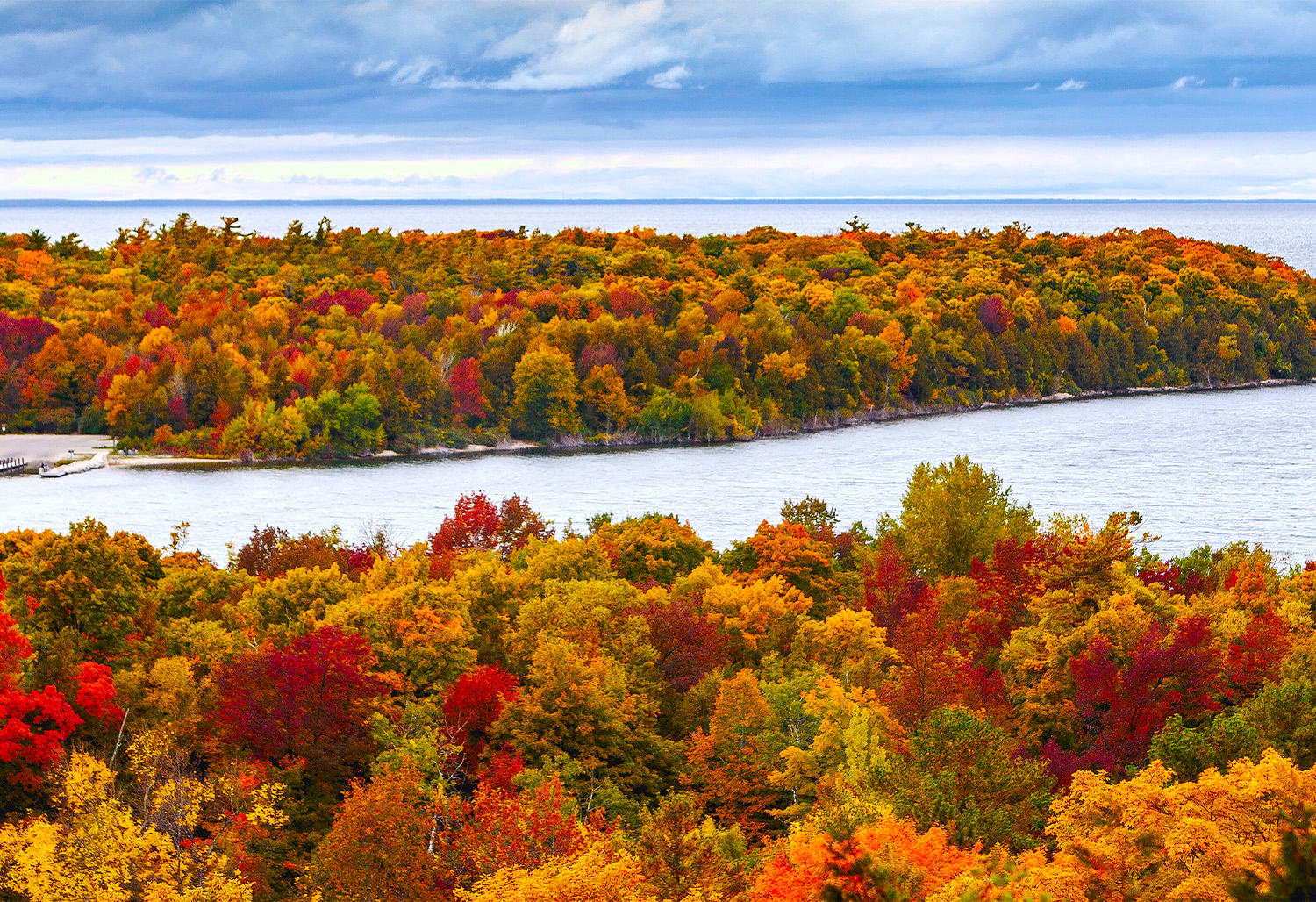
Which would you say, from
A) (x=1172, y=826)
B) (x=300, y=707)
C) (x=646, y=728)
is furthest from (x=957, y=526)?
(x=1172, y=826)

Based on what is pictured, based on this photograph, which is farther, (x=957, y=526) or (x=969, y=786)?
(x=957, y=526)

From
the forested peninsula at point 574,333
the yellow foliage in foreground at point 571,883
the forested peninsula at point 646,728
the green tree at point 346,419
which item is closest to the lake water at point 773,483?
the green tree at point 346,419

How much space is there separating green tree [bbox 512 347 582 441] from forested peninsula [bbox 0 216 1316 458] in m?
0.22

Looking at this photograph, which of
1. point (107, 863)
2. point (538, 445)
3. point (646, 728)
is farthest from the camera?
point (538, 445)

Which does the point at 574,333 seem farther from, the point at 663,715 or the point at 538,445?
the point at 663,715

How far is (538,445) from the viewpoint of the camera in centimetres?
12344

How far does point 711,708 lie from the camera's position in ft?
131

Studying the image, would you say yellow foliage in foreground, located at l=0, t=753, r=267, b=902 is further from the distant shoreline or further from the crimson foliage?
the distant shoreline

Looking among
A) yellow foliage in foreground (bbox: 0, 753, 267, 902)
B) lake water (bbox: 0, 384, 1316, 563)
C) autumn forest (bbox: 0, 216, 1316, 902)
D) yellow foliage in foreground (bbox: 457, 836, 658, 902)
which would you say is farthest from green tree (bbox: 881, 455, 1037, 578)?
yellow foliage in foreground (bbox: 457, 836, 658, 902)

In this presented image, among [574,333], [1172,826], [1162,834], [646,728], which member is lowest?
[646,728]

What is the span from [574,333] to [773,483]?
4151 centimetres

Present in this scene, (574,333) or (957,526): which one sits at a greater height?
(574,333)

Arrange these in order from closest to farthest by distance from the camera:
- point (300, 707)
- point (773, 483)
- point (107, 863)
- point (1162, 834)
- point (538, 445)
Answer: point (1162, 834), point (107, 863), point (300, 707), point (773, 483), point (538, 445)

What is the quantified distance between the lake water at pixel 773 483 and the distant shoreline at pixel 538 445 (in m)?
2.21
